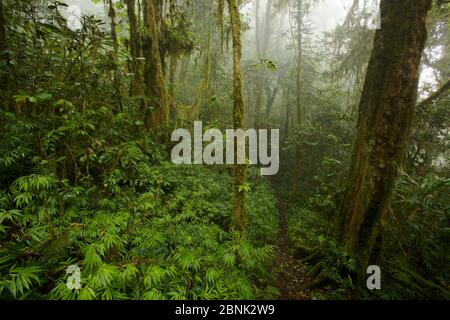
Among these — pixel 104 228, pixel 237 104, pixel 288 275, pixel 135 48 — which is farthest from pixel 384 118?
pixel 135 48

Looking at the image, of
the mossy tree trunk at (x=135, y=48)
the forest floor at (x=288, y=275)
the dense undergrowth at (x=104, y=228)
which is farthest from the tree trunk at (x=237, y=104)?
the mossy tree trunk at (x=135, y=48)

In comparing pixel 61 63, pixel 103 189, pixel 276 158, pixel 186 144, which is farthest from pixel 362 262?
pixel 276 158

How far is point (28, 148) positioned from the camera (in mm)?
4031

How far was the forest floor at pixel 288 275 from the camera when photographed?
4922 mm

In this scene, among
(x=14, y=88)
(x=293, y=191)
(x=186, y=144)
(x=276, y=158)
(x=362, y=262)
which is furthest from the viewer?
(x=276, y=158)

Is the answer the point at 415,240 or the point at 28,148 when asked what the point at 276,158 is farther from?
the point at 28,148

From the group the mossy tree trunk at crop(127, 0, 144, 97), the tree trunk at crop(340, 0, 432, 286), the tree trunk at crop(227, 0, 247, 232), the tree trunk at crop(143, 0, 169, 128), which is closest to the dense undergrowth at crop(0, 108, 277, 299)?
the tree trunk at crop(227, 0, 247, 232)

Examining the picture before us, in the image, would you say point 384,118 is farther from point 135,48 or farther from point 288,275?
→ point 135,48

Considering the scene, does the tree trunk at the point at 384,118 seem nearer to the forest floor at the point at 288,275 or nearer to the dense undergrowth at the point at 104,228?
the forest floor at the point at 288,275

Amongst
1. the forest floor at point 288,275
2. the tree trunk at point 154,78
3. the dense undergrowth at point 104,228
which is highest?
the tree trunk at point 154,78

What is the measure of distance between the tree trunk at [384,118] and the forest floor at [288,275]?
Result: 1.04m

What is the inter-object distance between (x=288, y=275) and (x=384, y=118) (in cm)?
359

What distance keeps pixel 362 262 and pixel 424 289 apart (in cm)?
107

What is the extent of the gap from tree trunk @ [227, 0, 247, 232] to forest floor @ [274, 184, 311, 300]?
55.3 inches
